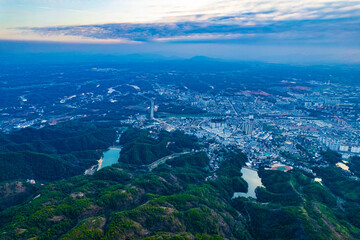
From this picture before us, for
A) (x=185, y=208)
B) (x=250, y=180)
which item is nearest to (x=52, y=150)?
(x=185, y=208)

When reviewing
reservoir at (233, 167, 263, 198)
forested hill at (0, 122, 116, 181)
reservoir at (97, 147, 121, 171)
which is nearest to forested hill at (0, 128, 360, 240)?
reservoir at (233, 167, 263, 198)

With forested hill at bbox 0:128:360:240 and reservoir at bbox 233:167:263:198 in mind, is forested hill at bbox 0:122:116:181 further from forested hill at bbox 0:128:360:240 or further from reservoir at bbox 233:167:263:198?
reservoir at bbox 233:167:263:198

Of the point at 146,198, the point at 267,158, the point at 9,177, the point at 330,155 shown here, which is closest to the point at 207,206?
the point at 146,198

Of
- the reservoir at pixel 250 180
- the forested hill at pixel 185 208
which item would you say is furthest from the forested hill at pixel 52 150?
the reservoir at pixel 250 180

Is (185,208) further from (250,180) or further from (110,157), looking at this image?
(110,157)

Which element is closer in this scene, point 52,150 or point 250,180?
point 250,180

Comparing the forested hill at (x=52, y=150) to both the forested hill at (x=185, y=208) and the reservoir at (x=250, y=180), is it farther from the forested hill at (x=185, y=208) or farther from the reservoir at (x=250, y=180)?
the reservoir at (x=250, y=180)
